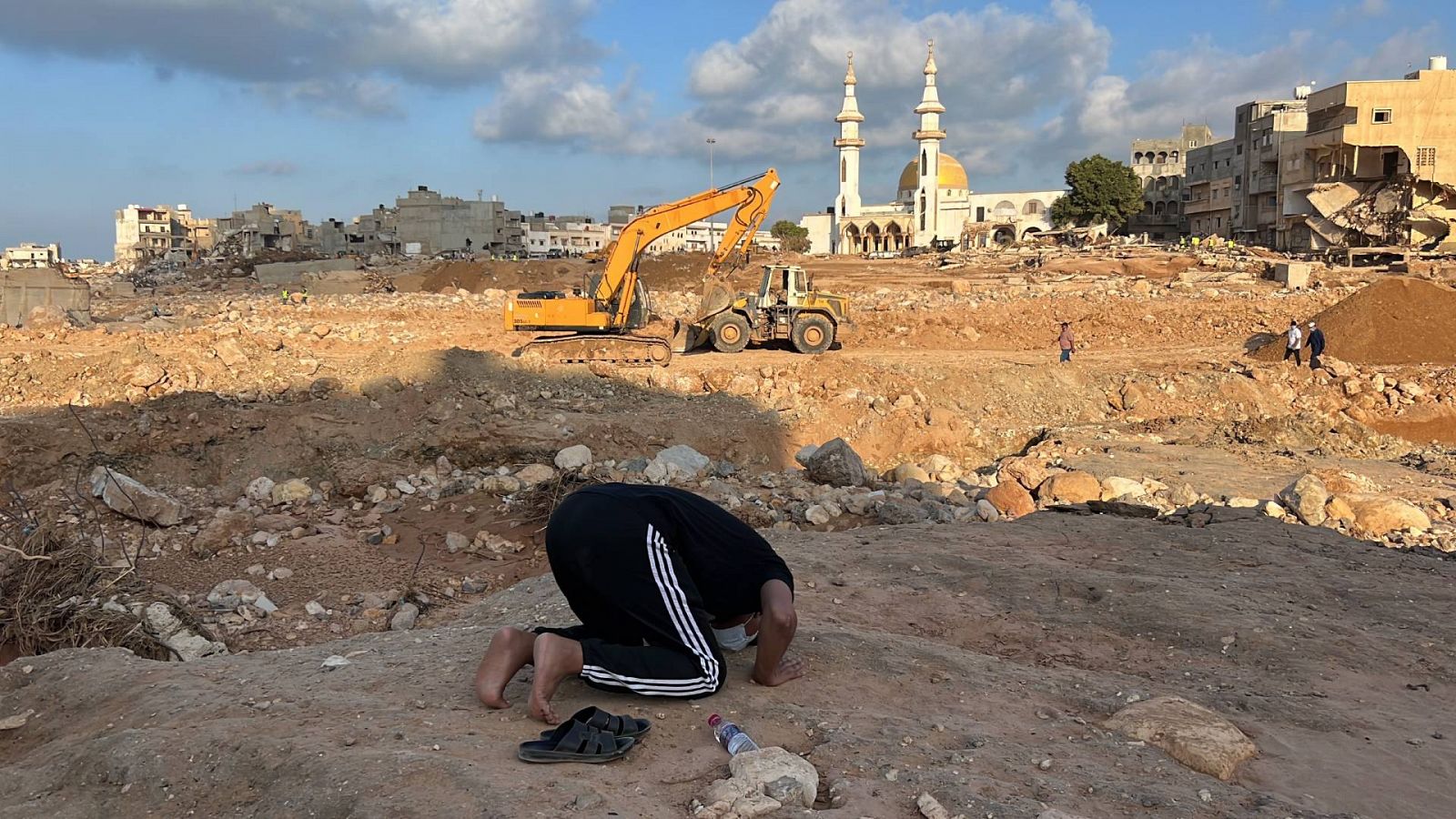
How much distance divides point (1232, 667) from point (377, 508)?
701 cm

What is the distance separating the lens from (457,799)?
2.65 meters

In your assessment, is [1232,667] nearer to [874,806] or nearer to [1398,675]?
[1398,675]

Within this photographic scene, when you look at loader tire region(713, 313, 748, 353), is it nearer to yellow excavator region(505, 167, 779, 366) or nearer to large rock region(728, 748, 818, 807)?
yellow excavator region(505, 167, 779, 366)

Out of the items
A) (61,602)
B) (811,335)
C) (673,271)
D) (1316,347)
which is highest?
(673,271)

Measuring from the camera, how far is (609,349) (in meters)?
16.5

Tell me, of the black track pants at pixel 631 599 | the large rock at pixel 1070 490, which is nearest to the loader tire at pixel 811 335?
the large rock at pixel 1070 490

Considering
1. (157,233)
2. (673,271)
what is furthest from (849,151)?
(157,233)

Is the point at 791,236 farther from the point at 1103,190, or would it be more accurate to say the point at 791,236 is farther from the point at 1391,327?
the point at 1391,327

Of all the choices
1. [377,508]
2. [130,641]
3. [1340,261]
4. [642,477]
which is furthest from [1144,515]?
[1340,261]

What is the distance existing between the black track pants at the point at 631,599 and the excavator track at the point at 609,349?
12.8 m

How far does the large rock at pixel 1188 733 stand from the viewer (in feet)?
11.2

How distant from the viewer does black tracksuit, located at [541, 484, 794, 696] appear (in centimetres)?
346

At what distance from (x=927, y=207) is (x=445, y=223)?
35.1 metres

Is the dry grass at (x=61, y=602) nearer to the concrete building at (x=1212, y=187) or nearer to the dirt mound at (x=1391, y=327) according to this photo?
the dirt mound at (x=1391, y=327)
